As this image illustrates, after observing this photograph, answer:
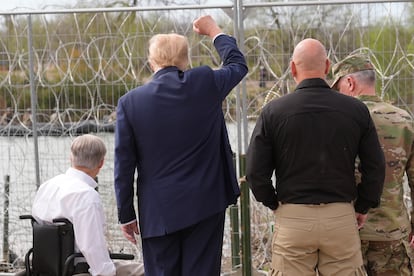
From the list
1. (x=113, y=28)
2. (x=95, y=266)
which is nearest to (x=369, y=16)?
(x=113, y=28)

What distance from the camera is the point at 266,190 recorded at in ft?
12.6

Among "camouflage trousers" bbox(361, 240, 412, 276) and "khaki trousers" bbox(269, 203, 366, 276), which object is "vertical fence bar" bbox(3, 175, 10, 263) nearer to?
"khaki trousers" bbox(269, 203, 366, 276)

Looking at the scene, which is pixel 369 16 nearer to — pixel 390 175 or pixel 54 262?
pixel 390 175

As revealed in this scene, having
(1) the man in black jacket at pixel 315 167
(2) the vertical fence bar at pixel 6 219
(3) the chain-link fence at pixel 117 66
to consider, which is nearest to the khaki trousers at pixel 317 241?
(1) the man in black jacket at pixel 315 167

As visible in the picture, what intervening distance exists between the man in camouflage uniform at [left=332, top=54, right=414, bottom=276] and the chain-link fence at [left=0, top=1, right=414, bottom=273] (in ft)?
3.73

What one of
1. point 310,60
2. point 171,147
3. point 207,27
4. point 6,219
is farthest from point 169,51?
point 6,219

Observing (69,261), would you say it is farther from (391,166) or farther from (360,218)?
(391,166)

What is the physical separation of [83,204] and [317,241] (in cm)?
136

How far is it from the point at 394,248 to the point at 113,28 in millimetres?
2844

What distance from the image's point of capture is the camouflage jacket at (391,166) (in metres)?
4.06

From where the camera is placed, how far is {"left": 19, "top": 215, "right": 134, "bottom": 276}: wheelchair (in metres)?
4.17

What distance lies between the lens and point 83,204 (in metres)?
4.14

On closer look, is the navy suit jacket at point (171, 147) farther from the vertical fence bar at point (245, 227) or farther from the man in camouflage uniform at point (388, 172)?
the vertical fence bar at point (245, 227)

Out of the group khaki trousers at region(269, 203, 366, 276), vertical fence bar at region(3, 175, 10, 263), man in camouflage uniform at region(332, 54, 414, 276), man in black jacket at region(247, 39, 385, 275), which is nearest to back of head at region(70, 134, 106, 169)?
man in black jacket at region(247, 39, 385, 275)
